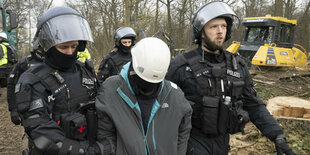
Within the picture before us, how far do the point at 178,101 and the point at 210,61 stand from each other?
0.88 meters

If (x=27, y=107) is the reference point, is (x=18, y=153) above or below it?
below

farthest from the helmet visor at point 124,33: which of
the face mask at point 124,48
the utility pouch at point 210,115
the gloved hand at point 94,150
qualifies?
the gloved hand at point 94,150

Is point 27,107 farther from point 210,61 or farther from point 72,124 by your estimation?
point 210,61

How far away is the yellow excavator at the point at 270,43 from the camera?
408 inches

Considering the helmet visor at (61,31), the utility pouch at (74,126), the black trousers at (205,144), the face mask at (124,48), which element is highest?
the helmet visor at (61,31)

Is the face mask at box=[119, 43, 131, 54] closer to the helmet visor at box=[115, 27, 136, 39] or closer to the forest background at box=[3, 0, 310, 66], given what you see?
the helmet visor at box=[115, 27, 136, 39]

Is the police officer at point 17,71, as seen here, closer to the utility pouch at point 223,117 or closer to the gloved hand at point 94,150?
the gloved hand at point 94,150

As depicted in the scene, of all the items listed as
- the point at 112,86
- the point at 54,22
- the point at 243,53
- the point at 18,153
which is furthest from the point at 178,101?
the point at 243,53

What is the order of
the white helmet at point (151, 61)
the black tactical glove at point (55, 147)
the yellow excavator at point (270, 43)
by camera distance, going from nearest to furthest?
1. the black tactical glove at point (55, 147)
2. the white helmet at point (151, 61)
3. the yellow excavator at point (270, 43)

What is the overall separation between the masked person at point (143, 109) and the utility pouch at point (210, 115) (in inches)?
15.5

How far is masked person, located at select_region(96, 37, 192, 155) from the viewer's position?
5.49 ft

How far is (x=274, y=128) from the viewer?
2344 mm

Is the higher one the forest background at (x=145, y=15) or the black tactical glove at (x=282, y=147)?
the forest background at (x=145, y=15)

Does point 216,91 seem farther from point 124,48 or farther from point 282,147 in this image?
point 124,48
